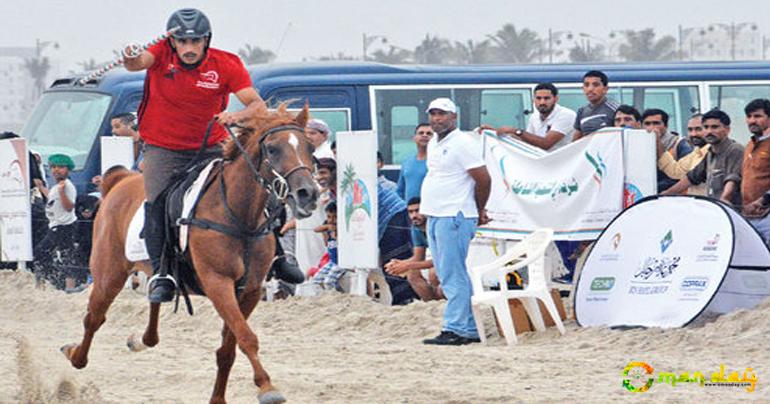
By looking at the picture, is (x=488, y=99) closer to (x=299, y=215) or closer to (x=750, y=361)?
(x=750, y=361)

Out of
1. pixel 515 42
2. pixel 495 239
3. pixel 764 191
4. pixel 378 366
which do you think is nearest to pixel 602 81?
pixel 495 239

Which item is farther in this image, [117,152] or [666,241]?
[117,152]

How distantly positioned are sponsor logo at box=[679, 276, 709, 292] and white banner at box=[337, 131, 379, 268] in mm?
3975

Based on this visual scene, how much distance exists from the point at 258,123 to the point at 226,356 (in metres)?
1.48

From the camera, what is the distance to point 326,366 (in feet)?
38.6

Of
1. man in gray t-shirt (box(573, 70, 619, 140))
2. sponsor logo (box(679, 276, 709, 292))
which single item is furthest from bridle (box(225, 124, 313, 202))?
man in gray t-shirt (box(573, 70, 619, 140))

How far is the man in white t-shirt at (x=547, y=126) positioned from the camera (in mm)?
14938

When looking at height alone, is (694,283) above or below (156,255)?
below

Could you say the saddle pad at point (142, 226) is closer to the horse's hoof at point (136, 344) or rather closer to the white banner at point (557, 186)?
the horse's hoof at point (136, 344)

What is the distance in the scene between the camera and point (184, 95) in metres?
10.2

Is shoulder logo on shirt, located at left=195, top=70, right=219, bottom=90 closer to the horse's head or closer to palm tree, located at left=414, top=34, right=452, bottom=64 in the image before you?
the horse's head

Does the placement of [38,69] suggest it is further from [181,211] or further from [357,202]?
[181,211]

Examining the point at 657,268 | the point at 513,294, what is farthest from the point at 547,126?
the point at 657,268

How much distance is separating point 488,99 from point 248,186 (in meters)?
11.7
